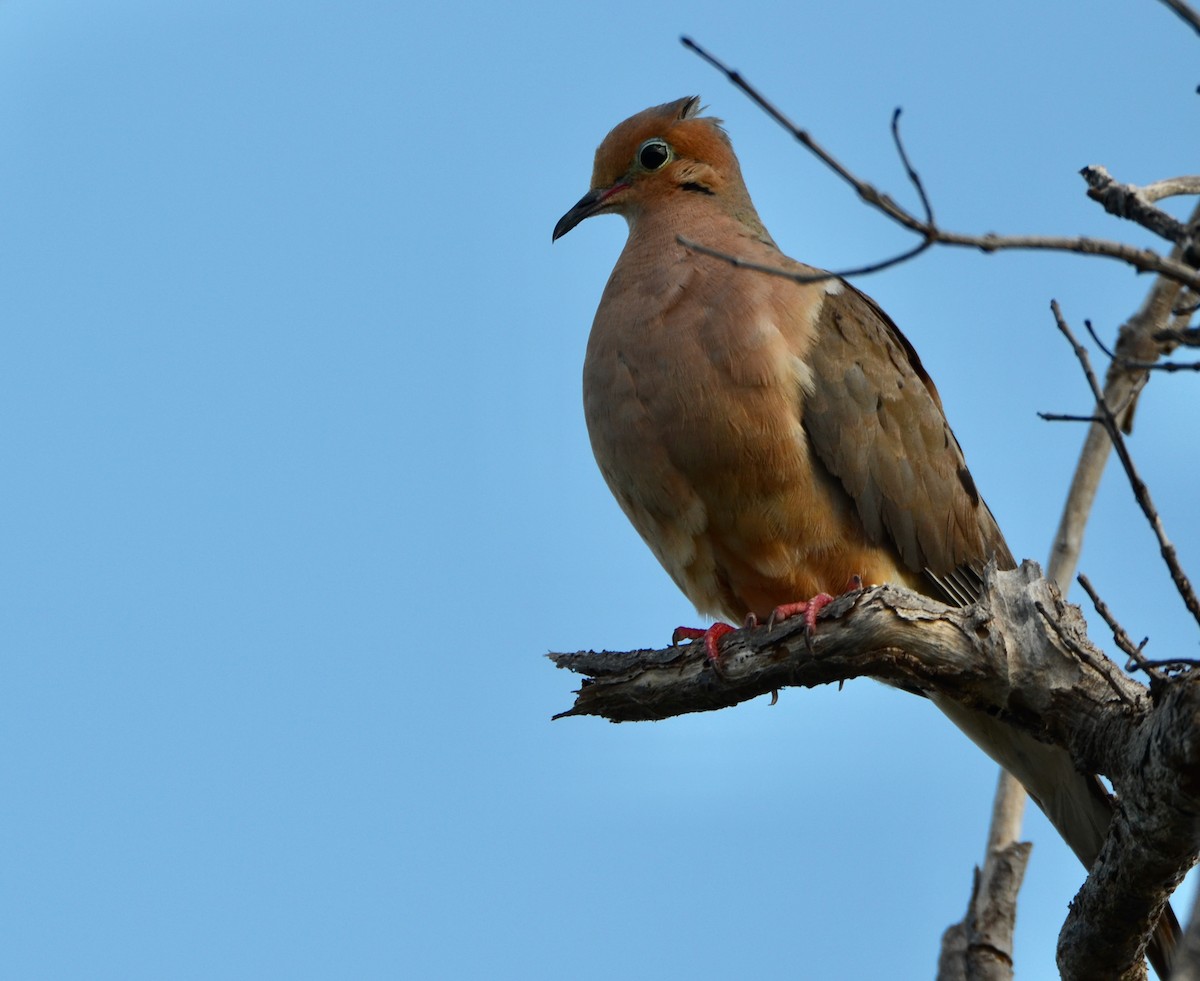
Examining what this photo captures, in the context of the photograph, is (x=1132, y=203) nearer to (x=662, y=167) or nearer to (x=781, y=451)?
(x=781, y=451)

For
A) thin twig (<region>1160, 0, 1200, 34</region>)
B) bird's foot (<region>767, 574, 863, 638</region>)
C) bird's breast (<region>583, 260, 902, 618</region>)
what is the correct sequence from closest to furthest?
thin twig (<region>1160, 0, 1200, 34</region>)
bird's foot (<region>767, 574, 863, 638</region>)
bird's breast (<region>583, 260, 902, 618</region>)

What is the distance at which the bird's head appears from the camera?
621 centimetres

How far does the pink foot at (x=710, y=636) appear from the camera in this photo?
464 cm

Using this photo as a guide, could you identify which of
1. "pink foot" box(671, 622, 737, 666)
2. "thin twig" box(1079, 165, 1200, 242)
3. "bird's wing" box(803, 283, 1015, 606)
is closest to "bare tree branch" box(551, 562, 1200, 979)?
"pink foot" box(671, 622, 737, 666)

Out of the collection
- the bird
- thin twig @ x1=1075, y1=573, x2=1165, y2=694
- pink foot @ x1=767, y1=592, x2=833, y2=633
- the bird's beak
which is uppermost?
the bird's beak

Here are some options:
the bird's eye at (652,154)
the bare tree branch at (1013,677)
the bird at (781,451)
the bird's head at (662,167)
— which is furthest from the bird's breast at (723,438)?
the bird's eye at (652,154)

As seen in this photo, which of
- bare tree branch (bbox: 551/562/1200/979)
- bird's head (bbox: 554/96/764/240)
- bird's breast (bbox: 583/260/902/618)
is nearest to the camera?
bare tree branch (bbox: 551/562/1200/979)

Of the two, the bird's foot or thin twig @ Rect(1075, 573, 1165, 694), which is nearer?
thin twig @ Rect(1075, 573, 1165, 694)

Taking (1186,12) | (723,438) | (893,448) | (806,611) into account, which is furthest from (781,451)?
(1186,12)

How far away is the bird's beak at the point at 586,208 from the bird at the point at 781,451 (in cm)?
58

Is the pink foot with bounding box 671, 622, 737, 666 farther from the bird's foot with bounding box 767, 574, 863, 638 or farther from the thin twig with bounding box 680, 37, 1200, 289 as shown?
→ the thin twig with bounding box 680, 37, 1200, 289

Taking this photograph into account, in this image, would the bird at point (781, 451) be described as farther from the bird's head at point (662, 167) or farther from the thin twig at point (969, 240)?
the thin twig at point (969, 240)

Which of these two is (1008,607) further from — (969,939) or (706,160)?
(706,160)

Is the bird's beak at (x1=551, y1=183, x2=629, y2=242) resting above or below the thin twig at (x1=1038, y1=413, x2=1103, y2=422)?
above
